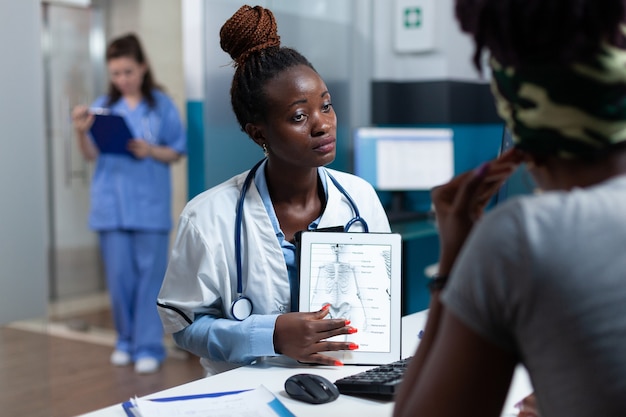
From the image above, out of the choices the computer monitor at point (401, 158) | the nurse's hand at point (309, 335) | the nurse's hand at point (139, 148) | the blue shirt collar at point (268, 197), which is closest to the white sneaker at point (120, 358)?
the nurse's hand at point (139, 148)

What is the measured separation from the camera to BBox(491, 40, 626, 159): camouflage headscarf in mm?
721

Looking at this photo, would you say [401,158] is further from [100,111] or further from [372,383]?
[372,383]

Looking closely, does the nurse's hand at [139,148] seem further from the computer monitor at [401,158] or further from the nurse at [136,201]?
the computer monitor at [401,158]

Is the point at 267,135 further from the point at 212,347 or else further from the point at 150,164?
the point at 150,164

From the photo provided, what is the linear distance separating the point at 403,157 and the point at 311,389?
280cm

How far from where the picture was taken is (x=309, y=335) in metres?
1.38

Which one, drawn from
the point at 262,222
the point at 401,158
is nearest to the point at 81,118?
the point at 401,158

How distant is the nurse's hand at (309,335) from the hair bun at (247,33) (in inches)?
21.3

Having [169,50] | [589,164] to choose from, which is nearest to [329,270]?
[589,164]

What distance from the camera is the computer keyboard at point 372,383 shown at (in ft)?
4.10

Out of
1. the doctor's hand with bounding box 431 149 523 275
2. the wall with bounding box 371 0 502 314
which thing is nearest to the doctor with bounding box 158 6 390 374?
the doctor's hand with bounding box 431 149 523 275

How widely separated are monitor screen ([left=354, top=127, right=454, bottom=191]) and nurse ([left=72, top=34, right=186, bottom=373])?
0.87 meters

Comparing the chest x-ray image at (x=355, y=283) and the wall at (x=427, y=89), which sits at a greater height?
the wall at (x=427, y=89)

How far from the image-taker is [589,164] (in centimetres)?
77
